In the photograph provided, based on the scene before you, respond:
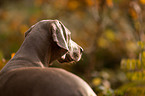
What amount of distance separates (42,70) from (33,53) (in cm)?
27

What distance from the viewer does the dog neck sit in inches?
56.6

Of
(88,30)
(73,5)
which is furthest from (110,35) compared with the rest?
(73,5)

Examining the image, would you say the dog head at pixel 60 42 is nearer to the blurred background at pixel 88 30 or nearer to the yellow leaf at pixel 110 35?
the blurred background at pixel 88 30

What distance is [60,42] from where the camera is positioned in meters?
1.47

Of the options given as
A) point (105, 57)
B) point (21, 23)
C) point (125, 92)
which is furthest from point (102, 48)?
point (125, 92)

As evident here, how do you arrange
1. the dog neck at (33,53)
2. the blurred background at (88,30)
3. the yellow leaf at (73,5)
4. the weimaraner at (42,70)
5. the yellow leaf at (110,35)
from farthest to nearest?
the yellow leaf at (73,5) → the yellow leaf at (110,35) → the blurred background at (88,30) → the dog neck at (33,53) → the weimaraner at (42,70)

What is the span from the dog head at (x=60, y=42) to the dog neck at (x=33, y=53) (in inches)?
1.9

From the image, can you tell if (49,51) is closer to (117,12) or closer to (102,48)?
(102,48)

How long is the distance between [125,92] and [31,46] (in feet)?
6.53

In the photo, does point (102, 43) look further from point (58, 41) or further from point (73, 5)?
point (58, 41)

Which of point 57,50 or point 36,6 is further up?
point 57,50

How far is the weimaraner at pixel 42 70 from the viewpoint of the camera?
1.15 metres

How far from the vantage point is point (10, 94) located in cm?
125

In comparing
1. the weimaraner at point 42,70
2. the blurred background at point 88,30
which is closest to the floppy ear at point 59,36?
the weimaraner at point 42,70
